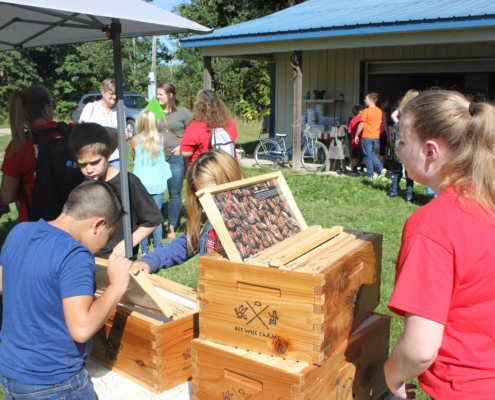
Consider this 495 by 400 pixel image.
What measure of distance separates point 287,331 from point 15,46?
5.15 metres

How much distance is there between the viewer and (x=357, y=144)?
11180 mm

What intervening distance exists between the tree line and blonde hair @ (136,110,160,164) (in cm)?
2185

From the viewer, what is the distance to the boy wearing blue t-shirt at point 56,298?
6.07 ft

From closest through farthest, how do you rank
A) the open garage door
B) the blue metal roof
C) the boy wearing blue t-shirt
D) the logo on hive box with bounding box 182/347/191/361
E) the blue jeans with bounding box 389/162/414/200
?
the boy wearing blue t-shirt, the logo on hive box with bounding box 182/347/191/361, the blue jeans with bounding box 389/162/414/200, the blue metal roof, the open garage door

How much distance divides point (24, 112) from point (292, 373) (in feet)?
9.66

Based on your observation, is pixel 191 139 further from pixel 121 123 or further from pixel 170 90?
pixel 121 123

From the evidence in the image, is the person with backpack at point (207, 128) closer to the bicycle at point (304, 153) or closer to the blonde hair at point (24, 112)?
the blonde hair at point (24, 112)

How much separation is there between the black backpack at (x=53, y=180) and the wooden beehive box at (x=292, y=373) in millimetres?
1718

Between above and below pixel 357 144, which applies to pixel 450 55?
above

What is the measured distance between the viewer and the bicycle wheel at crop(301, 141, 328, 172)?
12006 millimetres

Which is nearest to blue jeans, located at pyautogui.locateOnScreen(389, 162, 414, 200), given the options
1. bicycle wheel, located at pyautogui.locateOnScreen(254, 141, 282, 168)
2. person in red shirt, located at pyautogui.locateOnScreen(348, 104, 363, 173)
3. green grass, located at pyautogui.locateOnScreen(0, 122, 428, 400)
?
green grass, located at pyautogui.locateOnScreen(0, 122, 428, 400)

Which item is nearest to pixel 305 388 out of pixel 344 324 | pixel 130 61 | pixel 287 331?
pixel 287 331

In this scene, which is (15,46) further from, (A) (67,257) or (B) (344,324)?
(B) (344,324)

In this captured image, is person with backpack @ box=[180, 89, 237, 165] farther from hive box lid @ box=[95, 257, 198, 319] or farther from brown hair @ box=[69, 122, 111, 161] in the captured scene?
hive box lid @ box=[95, 257, 198, 319]
